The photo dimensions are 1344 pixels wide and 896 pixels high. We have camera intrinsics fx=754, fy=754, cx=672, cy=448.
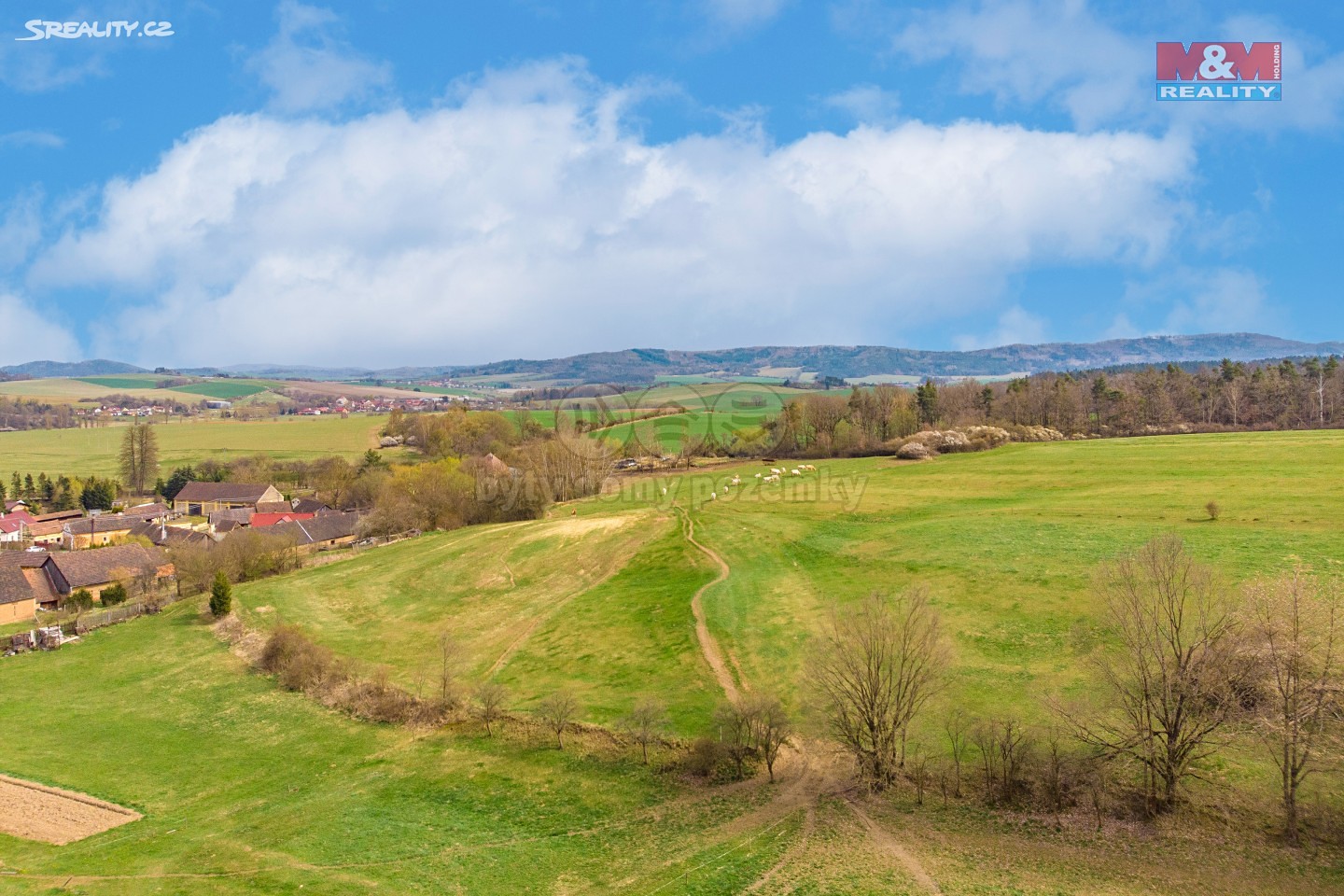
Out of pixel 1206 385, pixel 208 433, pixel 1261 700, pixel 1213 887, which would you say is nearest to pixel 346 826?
pixel 1213 887

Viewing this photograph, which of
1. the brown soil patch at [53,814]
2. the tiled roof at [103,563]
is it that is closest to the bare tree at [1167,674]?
the brown soil patch at [53,814]

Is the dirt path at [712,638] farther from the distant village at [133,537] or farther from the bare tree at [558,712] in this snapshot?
the distant village at [133,537]

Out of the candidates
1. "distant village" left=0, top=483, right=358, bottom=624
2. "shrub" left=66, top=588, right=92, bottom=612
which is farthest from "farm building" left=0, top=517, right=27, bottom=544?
"shrub" left=66, top=588, right=92, bottom=612

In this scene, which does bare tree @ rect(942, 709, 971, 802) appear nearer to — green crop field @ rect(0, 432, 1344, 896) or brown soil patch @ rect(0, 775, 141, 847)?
green crop field @ rect(0, 432, 1344, 896)

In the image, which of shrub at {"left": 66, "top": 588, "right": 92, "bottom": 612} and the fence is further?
shrub at {"left": 66, "top": 588, "right": 92, "bottom": 612}

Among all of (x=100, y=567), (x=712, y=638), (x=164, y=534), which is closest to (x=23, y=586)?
(x=100, y=567)
